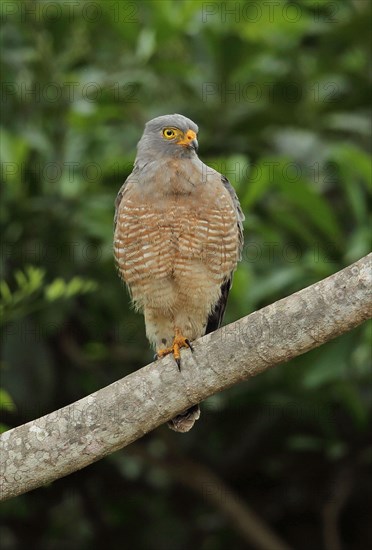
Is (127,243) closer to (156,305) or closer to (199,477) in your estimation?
(156,305)

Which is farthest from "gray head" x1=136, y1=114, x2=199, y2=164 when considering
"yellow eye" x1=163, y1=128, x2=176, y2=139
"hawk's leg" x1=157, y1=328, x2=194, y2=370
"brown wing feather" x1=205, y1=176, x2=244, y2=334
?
"hawk's leg" x1=157, y1=328, x2=194, y2=370

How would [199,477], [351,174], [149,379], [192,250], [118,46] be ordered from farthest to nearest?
[118,46] < [199,477] < [351,174] < [192,250] < [149,379]

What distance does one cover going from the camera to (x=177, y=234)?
4.19m

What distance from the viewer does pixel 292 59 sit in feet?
19.9

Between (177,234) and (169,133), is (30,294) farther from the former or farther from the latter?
(169,133)

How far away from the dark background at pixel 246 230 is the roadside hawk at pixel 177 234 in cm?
40

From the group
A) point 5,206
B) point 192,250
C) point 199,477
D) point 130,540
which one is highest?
point 192,250

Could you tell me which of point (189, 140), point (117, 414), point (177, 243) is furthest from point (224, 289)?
point (117, 414)

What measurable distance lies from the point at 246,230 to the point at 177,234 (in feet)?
3.55

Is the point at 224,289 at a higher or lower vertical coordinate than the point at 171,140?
lower

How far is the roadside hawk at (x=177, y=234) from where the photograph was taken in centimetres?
420

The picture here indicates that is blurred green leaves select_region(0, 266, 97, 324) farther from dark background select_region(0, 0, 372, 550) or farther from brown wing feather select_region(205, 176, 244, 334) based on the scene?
brown wing feather select_region(205, 176, 244, 334)

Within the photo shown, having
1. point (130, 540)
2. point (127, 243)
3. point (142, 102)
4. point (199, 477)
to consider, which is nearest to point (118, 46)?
point (142, 102)

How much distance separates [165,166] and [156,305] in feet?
2.10
